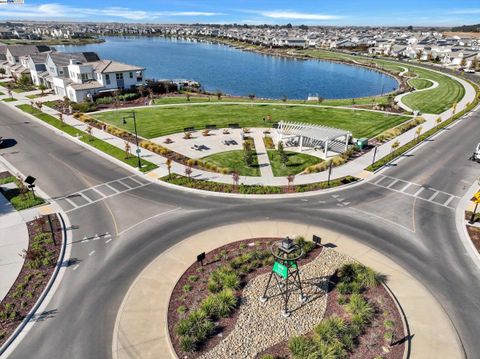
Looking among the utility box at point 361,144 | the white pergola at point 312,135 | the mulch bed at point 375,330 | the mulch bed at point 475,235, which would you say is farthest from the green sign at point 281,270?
the utility box at point 361,144

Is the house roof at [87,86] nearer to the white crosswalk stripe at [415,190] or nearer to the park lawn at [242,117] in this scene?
the park lawn at [242,117]

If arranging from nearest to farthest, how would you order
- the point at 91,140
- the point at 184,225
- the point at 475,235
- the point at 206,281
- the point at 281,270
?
the point at 281,270 < the point at 206,281 < the point at 475,235 < the point at 184,225 < the point at 91,140

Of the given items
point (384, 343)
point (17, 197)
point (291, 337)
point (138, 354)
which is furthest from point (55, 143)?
point (384, 343)

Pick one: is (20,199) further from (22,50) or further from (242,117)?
(22,50)

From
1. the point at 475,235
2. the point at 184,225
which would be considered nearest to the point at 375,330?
the point at 475,235

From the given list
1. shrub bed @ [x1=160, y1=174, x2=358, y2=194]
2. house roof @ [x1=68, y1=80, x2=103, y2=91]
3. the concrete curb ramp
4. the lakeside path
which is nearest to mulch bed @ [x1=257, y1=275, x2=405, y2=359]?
the concrete curb ramp

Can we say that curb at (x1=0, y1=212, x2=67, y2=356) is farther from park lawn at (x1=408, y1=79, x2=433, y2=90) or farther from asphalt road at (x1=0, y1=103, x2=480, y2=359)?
park lawn at (x1=408, y1=79, x2=433, y2=90)
